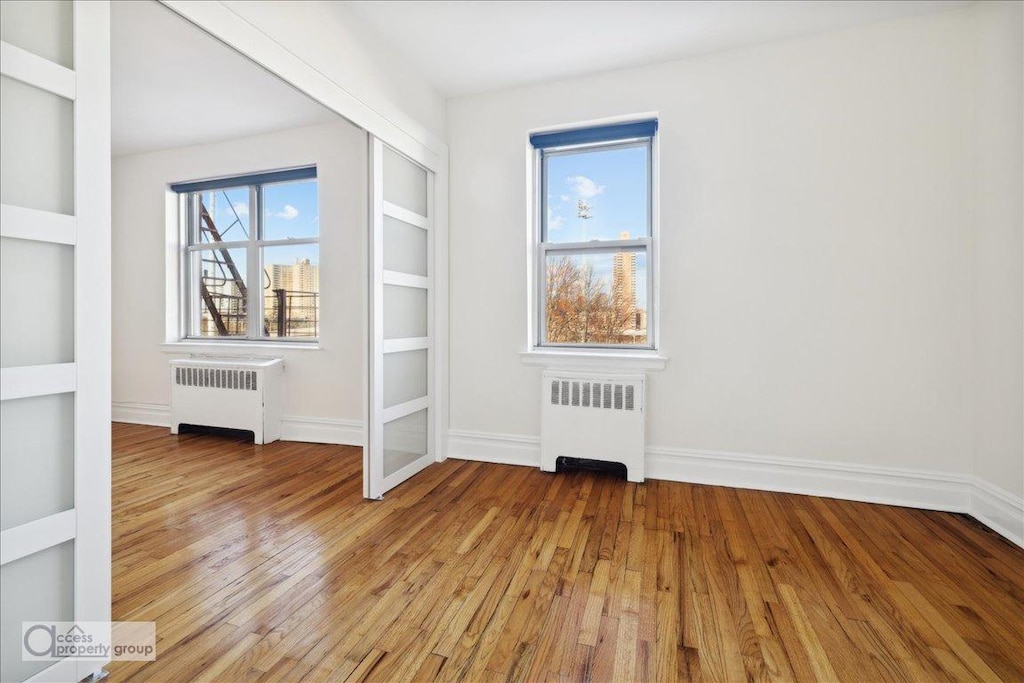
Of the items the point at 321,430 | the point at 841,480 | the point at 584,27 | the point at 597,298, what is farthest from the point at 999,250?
the point at 321,430

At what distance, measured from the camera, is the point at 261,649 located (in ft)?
5.03

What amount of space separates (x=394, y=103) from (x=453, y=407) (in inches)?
86.1

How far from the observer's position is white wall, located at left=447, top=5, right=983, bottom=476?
8.79ft

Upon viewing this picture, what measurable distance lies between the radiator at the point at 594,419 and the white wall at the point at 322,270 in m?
1.77

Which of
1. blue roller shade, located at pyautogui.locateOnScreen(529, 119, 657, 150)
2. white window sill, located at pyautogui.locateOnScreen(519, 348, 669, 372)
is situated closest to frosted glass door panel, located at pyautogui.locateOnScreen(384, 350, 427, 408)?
white window sill, located at pyautogui.locateOnScreen(519, 348, 669, 372)

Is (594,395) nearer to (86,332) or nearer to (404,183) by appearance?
(404,183)

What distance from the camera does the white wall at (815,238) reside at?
2.68 metres

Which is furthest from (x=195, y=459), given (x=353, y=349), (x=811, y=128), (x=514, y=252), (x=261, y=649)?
(x=811, y=128)

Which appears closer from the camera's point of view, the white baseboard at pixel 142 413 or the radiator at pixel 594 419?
the radiator at pixel 594 419

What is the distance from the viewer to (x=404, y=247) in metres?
3.15

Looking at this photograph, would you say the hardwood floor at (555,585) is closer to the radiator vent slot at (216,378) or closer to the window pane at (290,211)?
the radiator vent slot at (216,378)

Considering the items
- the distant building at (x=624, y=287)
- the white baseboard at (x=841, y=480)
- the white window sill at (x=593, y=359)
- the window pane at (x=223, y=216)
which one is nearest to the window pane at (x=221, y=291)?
the window pane at (x=223, y=216)

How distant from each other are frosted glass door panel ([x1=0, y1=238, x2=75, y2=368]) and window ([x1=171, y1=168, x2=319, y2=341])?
2959 millimetres

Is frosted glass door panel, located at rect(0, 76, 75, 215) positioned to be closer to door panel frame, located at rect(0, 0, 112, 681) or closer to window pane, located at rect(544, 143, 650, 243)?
door panel frame, located at rect(0, 0, 112, 681)
